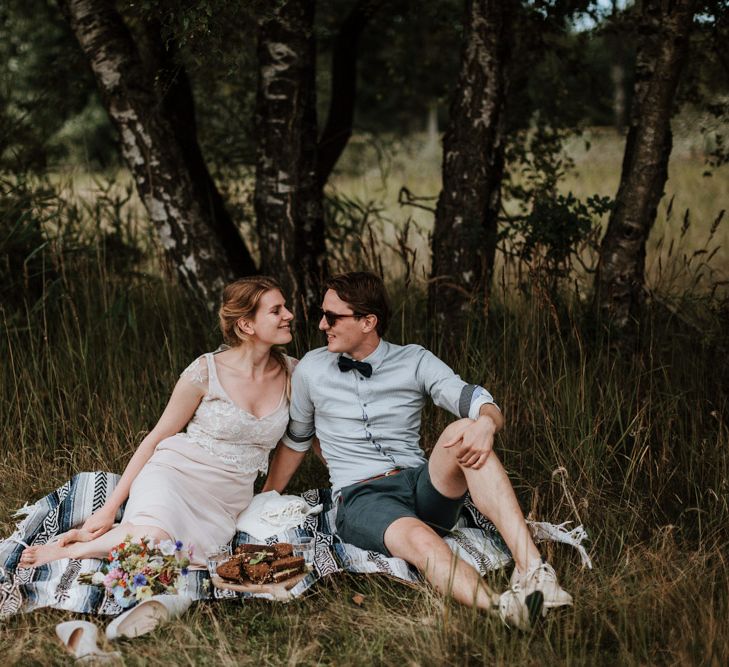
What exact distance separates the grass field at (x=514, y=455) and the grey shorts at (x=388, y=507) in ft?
0.61

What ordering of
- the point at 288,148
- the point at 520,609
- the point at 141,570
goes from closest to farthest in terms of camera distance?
the point at 520,609 < the point at 141,570 < the point at 288,148

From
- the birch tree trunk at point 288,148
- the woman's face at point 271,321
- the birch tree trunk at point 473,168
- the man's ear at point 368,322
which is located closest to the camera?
the man's ear at point 368,322

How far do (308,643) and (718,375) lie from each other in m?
2.46

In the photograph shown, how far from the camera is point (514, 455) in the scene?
12.7 ft

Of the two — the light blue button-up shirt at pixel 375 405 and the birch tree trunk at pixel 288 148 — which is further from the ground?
the birch tree trunk at pixel 288 148

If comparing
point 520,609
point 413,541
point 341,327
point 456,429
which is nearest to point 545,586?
point 520,609

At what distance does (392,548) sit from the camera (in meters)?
3.09

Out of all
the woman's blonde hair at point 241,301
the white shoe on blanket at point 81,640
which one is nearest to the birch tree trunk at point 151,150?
the woman's blonde hair at point 241,301

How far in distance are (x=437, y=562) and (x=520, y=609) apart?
0.35 meters

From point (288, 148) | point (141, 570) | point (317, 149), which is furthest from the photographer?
point (317, 149)

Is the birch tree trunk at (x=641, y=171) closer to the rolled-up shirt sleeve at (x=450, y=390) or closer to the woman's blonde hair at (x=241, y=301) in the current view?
the rolled-up shirt sleeve at (x=450, y=390)

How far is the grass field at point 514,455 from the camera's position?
105 inches

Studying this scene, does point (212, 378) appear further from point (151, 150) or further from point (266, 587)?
point (151, 150)

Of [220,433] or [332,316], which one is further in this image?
[220,433]
